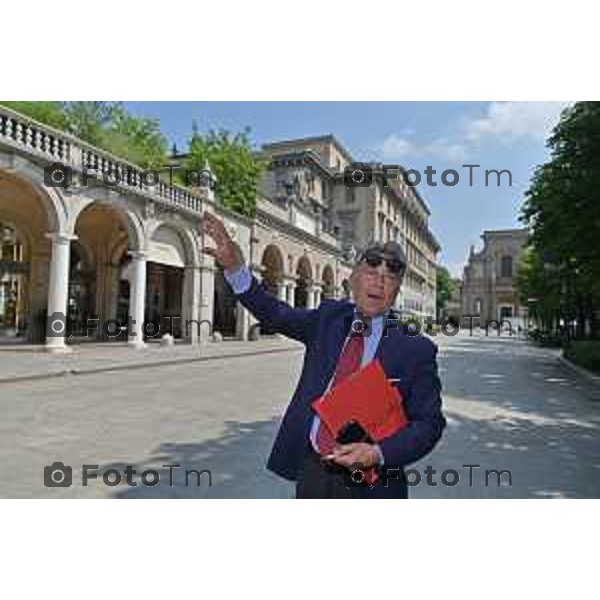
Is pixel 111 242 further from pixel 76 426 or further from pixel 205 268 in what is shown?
pixel 76 426

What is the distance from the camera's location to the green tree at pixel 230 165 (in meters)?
32.6

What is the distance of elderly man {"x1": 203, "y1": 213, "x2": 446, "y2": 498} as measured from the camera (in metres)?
2.53

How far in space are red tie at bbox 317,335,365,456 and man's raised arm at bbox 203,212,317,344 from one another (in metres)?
0.24

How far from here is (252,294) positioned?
9.29 ft

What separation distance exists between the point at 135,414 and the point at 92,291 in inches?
671

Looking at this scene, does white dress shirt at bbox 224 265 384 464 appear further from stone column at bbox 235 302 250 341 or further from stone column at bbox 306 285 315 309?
stone column at bbox 306 285 315 309

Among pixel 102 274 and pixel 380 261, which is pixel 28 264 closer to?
pixel 102 274

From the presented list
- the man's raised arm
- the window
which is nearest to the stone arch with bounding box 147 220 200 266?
the man's raised arm

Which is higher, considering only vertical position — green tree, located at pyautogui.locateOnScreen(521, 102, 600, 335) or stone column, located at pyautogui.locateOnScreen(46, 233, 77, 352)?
green tree, located at pyautogui.locateOnScreen(521, 102, 600, 335)

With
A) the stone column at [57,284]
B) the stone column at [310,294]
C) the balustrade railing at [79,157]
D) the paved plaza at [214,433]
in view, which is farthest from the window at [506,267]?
the stone column at [57,284]

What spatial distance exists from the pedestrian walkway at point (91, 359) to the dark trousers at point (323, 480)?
32.5 feet

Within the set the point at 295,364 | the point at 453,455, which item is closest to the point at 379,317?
the point at 453,455

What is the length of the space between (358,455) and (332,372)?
429 millimetres
